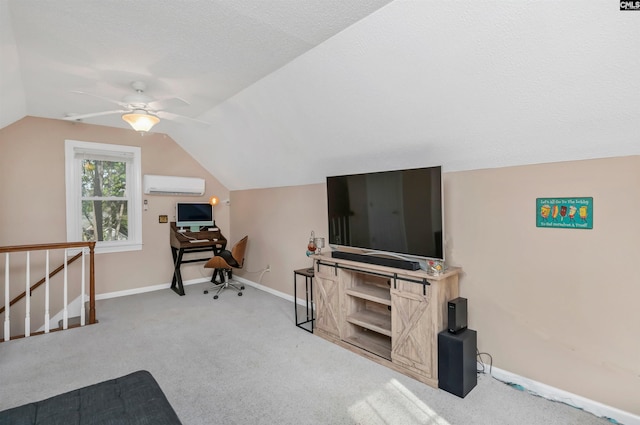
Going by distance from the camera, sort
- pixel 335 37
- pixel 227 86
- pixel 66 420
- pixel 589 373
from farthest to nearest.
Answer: pixel 227 86, pixel 335 37, pixel 589 373, pixel 66 420

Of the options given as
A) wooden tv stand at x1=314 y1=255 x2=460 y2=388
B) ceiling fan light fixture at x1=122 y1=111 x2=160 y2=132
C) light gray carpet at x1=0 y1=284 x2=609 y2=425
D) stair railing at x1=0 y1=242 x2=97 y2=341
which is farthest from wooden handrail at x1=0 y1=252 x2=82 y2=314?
wooden tv stand at x1=314 y1=255 x2=460 y2=388

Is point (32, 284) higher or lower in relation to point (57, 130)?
lower

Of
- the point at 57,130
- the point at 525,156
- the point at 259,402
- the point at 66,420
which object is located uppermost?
the point at 57,130

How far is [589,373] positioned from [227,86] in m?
3.77

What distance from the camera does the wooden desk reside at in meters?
4.96

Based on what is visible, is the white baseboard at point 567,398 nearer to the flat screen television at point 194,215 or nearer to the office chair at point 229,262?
the office chair at point 229,262

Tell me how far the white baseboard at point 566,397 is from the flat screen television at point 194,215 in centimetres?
457

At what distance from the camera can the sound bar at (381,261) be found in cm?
262

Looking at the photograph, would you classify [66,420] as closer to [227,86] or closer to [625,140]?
[227,86]

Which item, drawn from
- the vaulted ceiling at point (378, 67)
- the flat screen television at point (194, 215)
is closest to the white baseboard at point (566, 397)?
the vaulted ceiling at point (378, 67)

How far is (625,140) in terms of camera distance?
1870 mm

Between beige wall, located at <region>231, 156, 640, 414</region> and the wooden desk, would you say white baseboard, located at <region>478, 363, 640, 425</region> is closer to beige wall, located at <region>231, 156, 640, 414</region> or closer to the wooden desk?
beige wall, located at <region>231, 156, 640, 414</region>

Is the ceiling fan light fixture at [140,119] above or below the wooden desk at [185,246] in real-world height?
above

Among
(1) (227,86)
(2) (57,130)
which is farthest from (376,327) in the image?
(2) (57,130)
